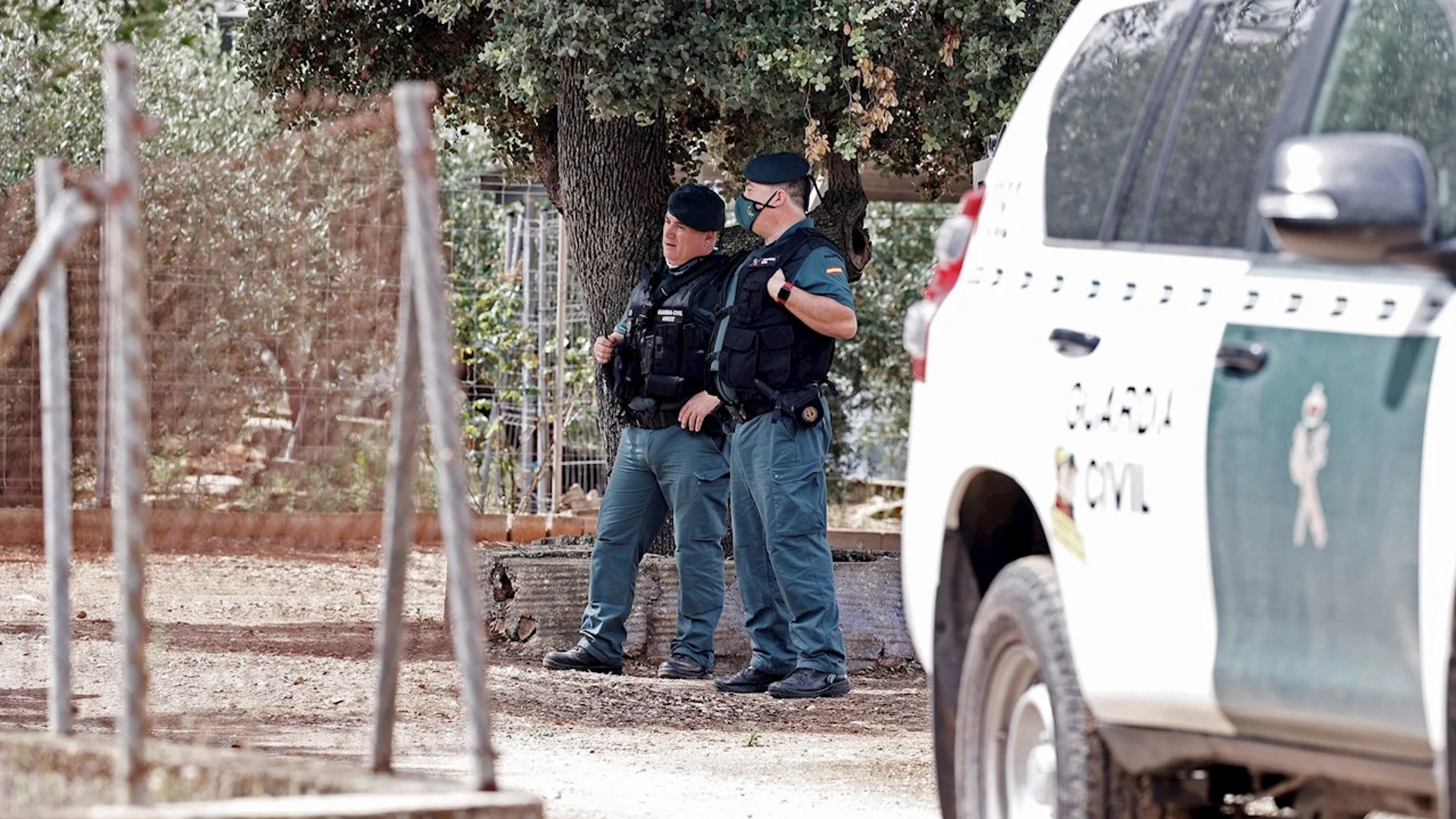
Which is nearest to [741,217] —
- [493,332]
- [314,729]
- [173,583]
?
[314,729]

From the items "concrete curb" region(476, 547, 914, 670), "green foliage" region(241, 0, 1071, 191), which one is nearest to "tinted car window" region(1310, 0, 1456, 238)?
"green foliage" region(241, 0, 1071, 191)

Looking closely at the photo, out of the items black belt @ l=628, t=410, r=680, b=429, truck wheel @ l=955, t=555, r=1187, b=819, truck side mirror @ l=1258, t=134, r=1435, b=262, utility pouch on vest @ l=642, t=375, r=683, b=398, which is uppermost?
truck side mirror @ l=1258, t=134, r=1435, b=262

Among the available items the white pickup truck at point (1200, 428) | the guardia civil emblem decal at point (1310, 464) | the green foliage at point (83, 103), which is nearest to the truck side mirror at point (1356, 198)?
the white pickup truck at point (1200, 428)

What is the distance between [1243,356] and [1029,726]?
3.50 ft

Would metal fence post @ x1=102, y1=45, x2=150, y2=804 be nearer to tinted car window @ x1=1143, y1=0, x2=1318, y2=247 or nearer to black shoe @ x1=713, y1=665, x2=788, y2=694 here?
tinted car window @ x1=1143, y1=0, x2=1318, y2=247

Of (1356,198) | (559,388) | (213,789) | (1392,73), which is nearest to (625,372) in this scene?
(213,789)

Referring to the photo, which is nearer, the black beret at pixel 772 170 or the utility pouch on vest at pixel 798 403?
the utility pouch on vest at pixel 798 403

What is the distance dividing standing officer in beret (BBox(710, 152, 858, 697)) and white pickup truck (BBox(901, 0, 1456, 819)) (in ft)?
12.2

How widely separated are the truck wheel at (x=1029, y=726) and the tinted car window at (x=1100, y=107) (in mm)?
682

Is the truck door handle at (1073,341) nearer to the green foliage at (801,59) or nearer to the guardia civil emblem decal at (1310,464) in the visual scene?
the guardia civil emblem decal at (1310,464)

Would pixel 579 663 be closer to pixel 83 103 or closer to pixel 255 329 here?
pixel 255 329

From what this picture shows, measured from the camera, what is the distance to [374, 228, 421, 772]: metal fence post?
11.8ft

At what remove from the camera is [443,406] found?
3416 millimetres

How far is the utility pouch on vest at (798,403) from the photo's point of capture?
27.9 feet
